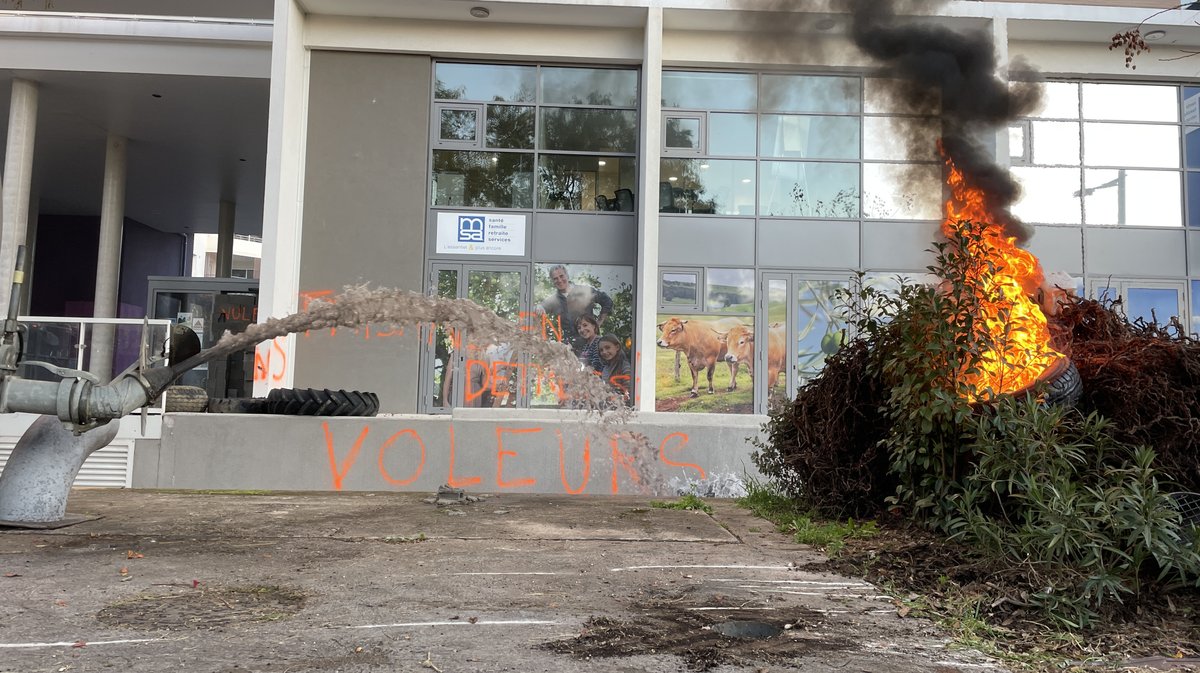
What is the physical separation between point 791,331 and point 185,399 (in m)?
9.17

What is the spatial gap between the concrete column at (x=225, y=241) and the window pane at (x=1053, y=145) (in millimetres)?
21452

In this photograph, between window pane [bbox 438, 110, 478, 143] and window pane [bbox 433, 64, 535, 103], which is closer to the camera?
window pane [bbox 438, 110, 478, 143]

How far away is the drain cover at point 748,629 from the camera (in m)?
3.56

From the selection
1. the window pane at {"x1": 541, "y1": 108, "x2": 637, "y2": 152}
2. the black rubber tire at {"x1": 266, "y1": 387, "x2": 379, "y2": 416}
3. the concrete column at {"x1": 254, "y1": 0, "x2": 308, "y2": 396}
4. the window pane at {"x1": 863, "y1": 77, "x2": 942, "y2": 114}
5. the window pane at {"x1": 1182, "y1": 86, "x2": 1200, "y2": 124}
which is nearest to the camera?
the window pane at {"x1": 863, "y1": 77, "x2": 942, "y2": 114}

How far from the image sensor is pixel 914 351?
574cm

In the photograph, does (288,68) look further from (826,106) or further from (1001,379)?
(1001,379)

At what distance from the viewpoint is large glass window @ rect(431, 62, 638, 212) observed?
542 inches

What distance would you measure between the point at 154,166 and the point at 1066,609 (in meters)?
22.9

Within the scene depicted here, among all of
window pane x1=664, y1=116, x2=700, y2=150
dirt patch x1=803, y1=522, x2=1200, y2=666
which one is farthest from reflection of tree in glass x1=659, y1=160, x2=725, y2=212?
dirt patch x1=803, y1=522, x2=1200, y2=666

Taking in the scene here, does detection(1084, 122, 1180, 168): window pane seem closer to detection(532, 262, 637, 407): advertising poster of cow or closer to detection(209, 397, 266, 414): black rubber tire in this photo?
detection(532, 262, 637, 407): advertising poster of cow

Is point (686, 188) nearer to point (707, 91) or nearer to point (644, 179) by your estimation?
point (644, 179)

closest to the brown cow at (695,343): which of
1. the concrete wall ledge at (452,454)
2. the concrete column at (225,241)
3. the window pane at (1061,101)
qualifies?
the concrete wall ledge at (452,454)

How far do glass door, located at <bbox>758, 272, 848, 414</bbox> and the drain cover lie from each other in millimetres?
9533

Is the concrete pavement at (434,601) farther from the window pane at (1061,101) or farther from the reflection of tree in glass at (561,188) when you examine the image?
the window pane at (1061,101)
